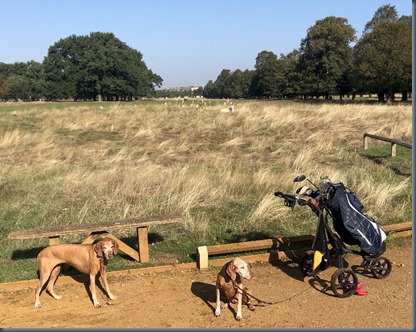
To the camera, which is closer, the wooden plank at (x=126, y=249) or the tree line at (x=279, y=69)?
the wooden plank at (x=126, y=249)

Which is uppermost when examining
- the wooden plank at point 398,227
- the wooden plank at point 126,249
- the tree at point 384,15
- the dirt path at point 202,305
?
the tree at point 384,15

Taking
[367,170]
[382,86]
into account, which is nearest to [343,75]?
[382,86]

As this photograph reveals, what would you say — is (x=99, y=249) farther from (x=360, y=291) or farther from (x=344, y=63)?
(x=344, y=63)

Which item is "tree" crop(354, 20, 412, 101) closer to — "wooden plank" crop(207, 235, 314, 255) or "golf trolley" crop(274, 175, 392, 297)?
"wooden plank" crop(207, 235, 314, 255)

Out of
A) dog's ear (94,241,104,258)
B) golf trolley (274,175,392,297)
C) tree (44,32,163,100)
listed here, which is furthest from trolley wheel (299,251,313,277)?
tree (44,32,163,100)

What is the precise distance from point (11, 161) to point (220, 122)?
38.5 ft

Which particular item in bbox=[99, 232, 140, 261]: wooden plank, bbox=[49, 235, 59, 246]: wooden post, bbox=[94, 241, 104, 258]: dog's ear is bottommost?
bbox=[99, 232, 140, 261]: wooden plank

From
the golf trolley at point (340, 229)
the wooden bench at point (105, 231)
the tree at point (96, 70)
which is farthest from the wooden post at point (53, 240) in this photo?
the tree at point (96, 70)

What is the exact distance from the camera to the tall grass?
24.5ft

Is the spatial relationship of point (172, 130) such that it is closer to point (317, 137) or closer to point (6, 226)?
point (317, 137)

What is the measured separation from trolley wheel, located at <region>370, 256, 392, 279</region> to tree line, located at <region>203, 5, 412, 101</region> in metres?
46.6

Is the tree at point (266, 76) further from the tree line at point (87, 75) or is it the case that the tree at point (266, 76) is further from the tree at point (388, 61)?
the tree at point (388, 61)

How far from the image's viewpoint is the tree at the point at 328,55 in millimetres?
65000

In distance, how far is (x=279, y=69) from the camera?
309ft
